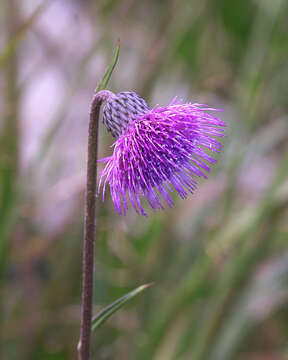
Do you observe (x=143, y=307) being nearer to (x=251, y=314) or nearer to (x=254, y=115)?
(x=251, y=314)

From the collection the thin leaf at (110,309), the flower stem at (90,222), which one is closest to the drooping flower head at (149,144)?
the flower stem at (90,222)

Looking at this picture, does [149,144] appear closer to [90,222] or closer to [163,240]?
[90,222]

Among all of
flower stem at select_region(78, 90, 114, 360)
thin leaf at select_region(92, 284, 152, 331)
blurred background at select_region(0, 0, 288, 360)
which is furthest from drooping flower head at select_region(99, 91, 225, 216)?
blurred background at select_region(0, 0, 288, 360)

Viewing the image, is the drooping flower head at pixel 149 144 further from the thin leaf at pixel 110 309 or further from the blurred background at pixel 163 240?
the blurred background at pixel 163 240

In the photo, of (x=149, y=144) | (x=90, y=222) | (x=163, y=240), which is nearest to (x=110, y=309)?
(x=90, y=222)

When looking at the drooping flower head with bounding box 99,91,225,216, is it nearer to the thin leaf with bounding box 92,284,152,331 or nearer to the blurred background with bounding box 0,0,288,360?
the thin leaf with bounding box 92,284,152,331

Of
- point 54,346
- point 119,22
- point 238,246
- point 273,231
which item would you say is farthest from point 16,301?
point 119,22
